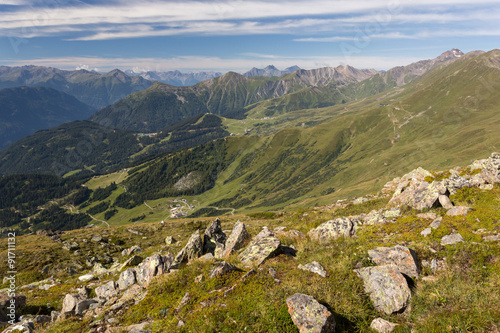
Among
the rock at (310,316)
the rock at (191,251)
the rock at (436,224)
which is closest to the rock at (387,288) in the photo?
the rock at (310,316)

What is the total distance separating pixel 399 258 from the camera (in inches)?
492

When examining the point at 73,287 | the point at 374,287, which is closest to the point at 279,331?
the point at 374,287

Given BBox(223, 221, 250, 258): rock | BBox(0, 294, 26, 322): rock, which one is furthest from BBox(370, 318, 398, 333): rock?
BBox(0, 294, 26, 322): rock

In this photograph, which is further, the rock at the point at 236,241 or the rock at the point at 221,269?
the rock at the point at 236,241

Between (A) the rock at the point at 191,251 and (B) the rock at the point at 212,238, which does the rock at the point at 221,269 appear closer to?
(A) the rock at the point at 191,251

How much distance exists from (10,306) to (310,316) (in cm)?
2248

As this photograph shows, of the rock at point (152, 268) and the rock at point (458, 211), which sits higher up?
the rock at point (458, 211)

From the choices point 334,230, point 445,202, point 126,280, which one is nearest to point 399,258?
point 334,230

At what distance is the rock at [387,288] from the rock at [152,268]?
47.1ft

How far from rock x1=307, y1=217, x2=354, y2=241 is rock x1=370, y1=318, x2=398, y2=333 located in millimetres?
9084

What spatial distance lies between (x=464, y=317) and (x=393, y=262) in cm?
403

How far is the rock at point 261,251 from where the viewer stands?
49.5ft

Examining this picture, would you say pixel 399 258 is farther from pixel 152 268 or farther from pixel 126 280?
pixel 126 280

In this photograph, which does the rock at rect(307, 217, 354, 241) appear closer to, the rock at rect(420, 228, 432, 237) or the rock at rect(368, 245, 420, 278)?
the rock at rect(420, 228, 432, 237)
